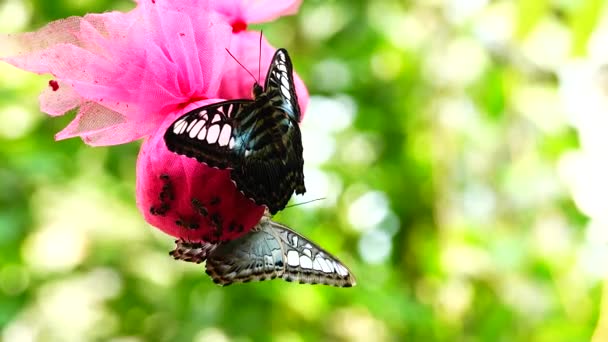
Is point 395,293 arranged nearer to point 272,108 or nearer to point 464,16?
point 464,16

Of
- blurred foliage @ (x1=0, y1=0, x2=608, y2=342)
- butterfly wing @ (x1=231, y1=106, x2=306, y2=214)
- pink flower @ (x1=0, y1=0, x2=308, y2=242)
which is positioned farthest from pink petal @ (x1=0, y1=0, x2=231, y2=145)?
blurred foliage @ (x1=0, y1=0, x2=608, y2=342)

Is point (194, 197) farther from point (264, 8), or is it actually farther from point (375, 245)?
point (375, 245)

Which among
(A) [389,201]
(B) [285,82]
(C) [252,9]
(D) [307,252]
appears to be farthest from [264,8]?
(A) [389,201]

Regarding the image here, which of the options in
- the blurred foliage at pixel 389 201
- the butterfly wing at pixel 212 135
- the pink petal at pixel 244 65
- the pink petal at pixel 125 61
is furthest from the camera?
the blurred foliage at pixel 389 201

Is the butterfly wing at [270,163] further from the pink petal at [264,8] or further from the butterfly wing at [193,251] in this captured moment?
the pink petal at [264,8]

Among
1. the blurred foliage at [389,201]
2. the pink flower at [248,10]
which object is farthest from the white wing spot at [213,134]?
the blurred foliage at [389,201]

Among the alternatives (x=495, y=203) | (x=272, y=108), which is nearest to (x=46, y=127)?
(x=495, y=203)
